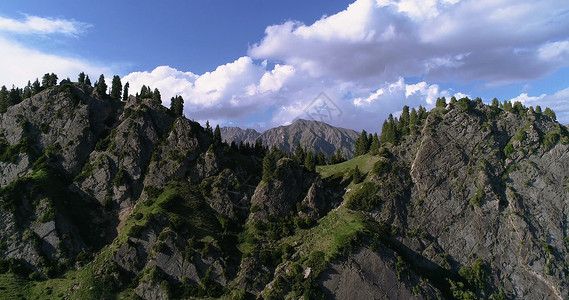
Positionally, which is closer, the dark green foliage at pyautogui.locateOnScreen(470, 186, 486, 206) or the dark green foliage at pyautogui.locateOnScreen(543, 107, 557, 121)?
the dark green foliage at pyautogui.locateOnScreen(470, 186, 486, 206)

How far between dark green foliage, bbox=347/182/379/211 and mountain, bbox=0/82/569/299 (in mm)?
407

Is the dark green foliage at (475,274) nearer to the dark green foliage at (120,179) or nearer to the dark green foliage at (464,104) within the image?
the dark green foliage at (464,104)

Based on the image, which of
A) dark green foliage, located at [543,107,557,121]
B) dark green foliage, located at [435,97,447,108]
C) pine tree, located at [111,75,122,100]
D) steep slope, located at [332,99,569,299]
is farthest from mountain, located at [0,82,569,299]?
dark green foliage, located at [543,107,557,121]

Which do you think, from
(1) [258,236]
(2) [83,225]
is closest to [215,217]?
(1) [258,236]

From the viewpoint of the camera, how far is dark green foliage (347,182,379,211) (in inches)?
3529

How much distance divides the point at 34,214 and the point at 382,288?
8435 cm

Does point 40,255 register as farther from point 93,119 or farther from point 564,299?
point 564,299

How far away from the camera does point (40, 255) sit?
243ft

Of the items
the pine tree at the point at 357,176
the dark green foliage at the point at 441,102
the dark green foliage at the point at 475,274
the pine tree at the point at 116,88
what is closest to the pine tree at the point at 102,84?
the pine tree at the point at 116,88

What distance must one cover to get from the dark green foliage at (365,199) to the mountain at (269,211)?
41 cm

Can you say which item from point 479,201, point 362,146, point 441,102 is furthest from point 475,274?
point 362,146

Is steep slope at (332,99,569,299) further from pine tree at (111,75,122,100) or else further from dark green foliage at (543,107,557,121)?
pine tree at (111,75,122,100)

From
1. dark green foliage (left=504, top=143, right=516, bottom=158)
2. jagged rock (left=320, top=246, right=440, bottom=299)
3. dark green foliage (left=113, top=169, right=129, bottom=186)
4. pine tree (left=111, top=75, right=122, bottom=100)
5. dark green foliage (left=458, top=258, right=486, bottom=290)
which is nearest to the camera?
jagged rock (left=320, top=246, right=440, bottom=299)

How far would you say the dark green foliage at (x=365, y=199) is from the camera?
89625 millimetres
